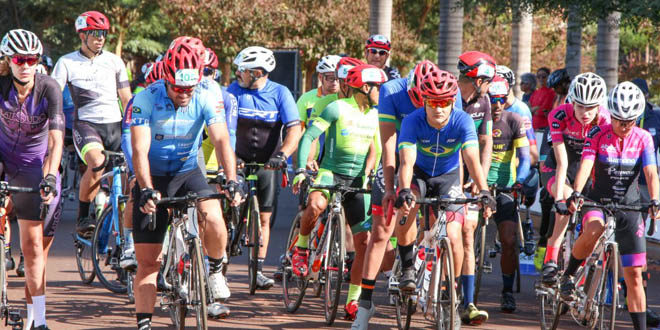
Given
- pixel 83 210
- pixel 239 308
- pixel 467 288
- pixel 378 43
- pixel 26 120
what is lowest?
pixel 239 308

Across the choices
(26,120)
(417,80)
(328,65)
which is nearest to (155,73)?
(26,120)

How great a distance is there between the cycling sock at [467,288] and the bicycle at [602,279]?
846 millimetres

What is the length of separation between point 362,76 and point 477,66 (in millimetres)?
1067

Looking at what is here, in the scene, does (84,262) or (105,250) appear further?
(84,262)

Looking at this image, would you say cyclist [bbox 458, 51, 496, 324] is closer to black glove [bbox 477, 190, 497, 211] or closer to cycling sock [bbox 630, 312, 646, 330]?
black glove [bbox 477, 190, 497, 211]

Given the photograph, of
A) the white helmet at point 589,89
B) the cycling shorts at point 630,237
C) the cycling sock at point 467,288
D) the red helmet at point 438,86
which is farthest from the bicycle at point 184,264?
the white helmet at point 589,89

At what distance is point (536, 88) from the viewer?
18.0 m

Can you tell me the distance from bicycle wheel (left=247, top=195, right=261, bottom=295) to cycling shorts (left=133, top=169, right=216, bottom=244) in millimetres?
2604

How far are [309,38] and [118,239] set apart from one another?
85.6 feet

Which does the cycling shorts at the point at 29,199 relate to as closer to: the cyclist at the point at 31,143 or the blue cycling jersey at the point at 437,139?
the cyclist at the point at 31,143

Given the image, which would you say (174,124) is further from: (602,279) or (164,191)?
(602,279)

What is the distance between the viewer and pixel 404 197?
737 cm

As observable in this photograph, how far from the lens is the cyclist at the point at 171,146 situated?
7176 millimetres

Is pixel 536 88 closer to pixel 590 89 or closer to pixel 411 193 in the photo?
pixel 590 89
